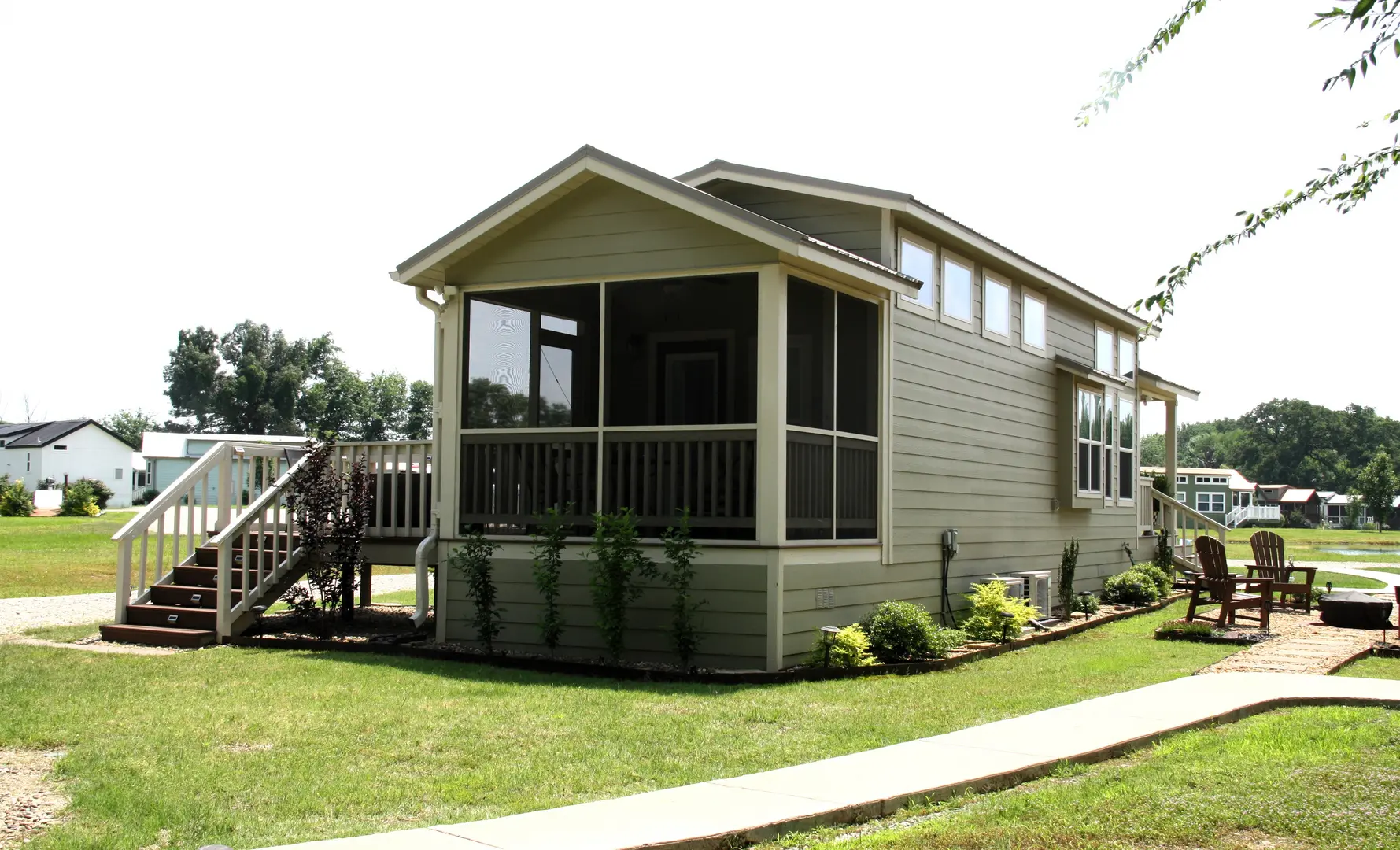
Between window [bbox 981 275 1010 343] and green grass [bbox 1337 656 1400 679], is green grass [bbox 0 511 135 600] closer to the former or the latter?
window [bbox 981 275 1010 343]

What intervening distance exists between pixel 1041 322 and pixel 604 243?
302 inches

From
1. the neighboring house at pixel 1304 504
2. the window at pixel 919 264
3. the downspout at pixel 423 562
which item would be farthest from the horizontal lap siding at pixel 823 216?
the neighboring house at pixel 1304 504

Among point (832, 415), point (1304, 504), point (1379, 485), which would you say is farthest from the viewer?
point (1304, 504)

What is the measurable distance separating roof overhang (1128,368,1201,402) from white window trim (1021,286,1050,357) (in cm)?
427

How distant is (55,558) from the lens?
24.2 m

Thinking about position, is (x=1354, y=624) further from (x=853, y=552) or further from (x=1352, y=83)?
(x=1352, y=83)

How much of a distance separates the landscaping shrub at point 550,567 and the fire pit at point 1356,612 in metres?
9.02

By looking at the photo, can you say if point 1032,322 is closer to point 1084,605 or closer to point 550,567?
point 1084,605

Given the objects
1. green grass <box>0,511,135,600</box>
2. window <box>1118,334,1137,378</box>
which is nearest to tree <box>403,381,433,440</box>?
green grass <box>0,511,135,600</box>

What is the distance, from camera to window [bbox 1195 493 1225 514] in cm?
8281

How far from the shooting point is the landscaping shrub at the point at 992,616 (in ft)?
39.2

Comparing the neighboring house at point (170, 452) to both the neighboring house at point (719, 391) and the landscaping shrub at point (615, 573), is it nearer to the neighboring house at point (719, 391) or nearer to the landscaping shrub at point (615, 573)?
the neighboring house at point (719, 391)

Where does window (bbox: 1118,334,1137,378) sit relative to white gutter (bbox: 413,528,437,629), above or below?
above

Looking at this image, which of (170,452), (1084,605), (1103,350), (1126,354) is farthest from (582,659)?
(170,452)
